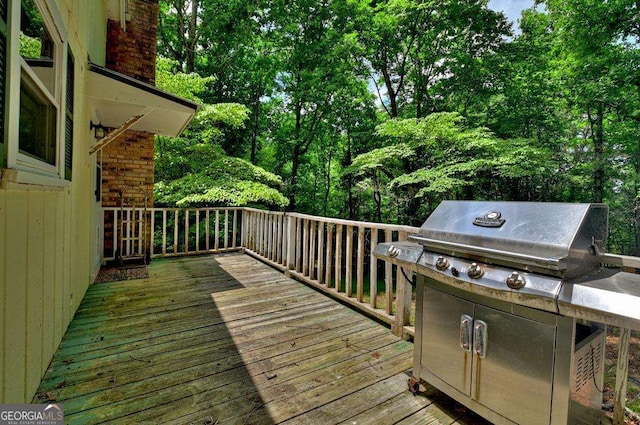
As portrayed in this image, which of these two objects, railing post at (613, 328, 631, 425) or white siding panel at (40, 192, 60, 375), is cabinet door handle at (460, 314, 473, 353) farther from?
white siding panel at (40, 192, 60, 375)

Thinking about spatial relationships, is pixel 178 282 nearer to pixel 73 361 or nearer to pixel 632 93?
pixel 73 361

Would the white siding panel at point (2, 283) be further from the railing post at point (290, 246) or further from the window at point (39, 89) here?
the railing post at point (290, 246)

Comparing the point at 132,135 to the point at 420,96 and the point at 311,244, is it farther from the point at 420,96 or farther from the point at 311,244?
the point at 420,96

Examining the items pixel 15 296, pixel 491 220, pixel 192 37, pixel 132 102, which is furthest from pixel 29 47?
pixel 192 37

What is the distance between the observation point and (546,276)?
1.29 m

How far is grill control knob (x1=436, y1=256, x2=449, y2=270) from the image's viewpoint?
1.66 metres

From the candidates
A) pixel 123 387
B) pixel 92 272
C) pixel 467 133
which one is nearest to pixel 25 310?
pixel 123 387

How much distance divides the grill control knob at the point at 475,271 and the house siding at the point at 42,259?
2.06 meters

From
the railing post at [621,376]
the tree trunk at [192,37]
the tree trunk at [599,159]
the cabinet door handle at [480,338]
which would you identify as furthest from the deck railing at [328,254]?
the tree trunk at [599,159]

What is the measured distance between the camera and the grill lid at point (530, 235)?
4.25ft

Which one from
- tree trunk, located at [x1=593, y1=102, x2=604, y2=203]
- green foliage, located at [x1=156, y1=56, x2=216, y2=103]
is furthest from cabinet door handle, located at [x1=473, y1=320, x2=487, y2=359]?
tree trunk, located at [x1=593, y1=102, x2=604, y2=203]

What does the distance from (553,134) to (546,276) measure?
889cm

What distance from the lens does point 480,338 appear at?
1577 mm

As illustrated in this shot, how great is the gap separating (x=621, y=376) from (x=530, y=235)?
0.92 meters
